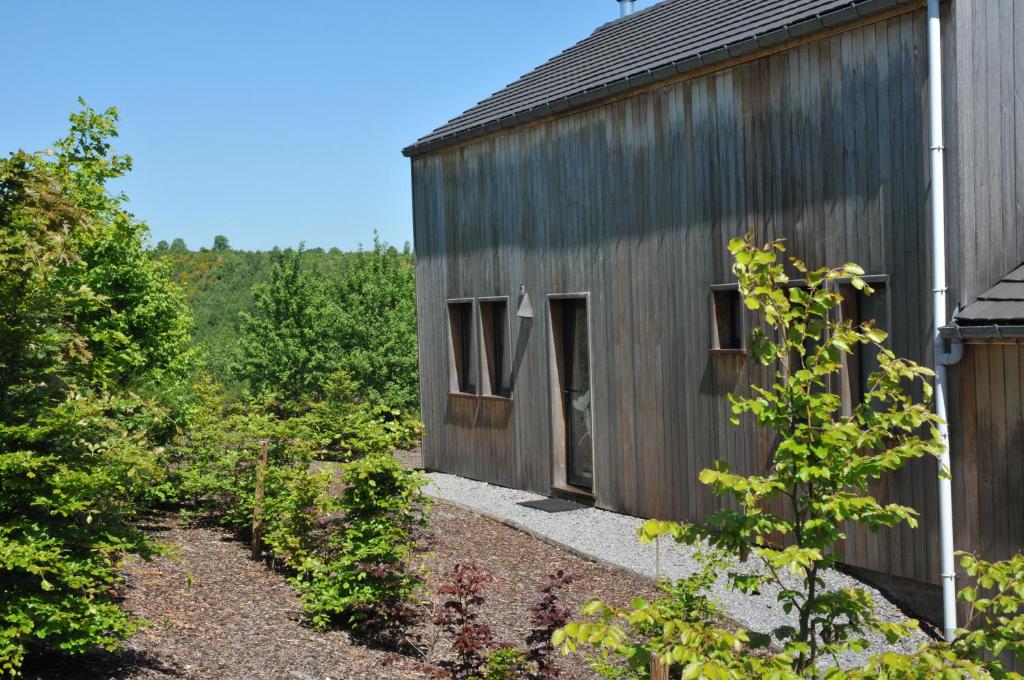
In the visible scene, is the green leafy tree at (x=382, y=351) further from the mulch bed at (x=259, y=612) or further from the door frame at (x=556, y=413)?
the mulch bed at (x=259, y=612)

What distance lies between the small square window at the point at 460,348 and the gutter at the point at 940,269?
836 cm

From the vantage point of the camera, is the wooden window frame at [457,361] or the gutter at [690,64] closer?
the gutter at [690,64]

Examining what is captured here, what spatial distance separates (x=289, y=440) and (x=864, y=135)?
638 cm

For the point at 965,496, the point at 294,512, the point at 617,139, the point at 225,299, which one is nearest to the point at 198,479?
the point at 294,512

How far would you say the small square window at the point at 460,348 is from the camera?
15.4 meters

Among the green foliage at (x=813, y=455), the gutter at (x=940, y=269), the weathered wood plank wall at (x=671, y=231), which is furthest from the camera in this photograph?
the weathered wood plank wall at (x=671, y=231)

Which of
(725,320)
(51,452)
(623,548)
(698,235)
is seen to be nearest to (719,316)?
(725,320)

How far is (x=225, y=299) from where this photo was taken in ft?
169

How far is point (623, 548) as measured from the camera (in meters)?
10.5

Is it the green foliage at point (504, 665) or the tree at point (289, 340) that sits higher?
the tree at point (289, 340)

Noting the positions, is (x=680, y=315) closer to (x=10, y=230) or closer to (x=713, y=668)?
(x=10, y=230)

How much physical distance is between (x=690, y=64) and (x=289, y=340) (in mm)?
14429

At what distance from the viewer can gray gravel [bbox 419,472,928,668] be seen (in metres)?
8.16

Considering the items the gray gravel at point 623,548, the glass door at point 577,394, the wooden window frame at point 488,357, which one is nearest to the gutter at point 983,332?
the gray gravel at point 623,548
